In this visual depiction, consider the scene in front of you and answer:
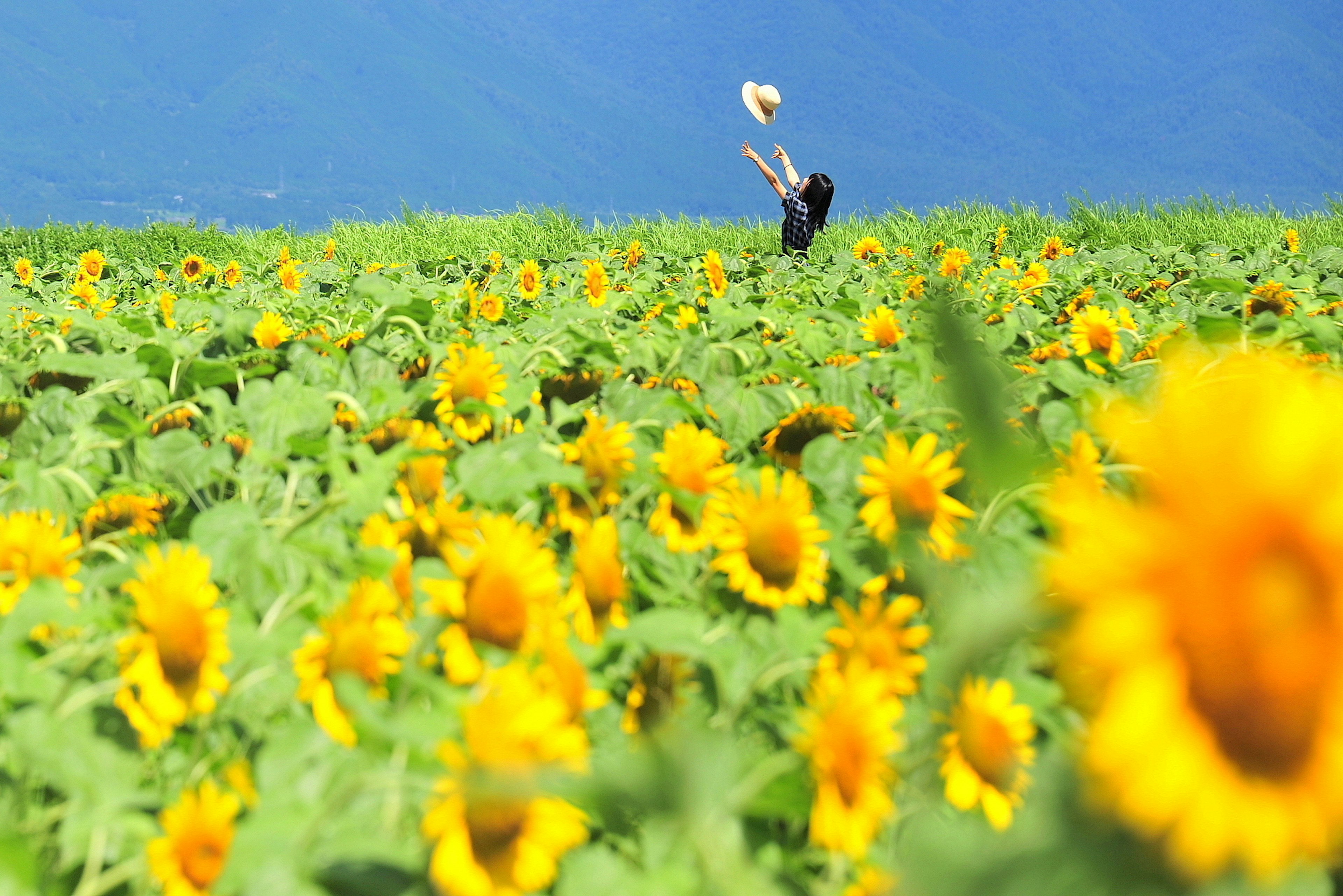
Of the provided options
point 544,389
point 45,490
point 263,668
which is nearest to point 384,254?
point 544,389

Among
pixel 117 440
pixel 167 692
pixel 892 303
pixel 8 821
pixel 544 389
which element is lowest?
pixel 8 821

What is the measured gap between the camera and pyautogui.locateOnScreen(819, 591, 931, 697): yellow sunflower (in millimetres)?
802

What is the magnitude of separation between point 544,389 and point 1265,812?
1.63m

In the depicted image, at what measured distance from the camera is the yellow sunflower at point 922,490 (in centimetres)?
91

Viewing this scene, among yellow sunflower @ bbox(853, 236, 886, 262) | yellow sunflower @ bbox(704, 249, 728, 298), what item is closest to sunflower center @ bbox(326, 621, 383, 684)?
yellow sunflower @ bbox(704, 249, 728, 298)

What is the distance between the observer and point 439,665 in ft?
2.99

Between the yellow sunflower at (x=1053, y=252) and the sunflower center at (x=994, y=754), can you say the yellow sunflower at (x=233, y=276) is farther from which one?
the sunflower center at (x=994, y=754)

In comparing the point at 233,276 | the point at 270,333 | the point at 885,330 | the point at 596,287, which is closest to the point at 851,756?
the point at 885,330

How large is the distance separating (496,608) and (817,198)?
24.4 ft

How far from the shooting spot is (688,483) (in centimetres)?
106

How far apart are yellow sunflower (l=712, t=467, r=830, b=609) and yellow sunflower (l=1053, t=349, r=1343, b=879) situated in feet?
2.23

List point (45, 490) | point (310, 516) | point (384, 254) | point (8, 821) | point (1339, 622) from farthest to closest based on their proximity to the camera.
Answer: point (384, 254) < point (45, 490) < point (310, 516) < point (8, 821) < point (1339, 622)

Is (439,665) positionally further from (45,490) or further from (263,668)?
(45,490)

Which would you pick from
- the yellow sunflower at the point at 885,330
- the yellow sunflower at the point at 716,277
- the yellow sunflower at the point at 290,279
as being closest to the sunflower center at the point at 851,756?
the yellow sunflower at the point at 885,330
